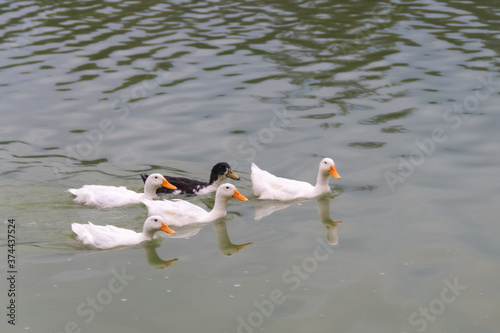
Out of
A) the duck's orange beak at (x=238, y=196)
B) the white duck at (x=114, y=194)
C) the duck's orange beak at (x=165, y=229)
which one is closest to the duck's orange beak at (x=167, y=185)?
the white duck at (x=114, y=194)

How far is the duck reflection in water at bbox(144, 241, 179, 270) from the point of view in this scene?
11.1 m

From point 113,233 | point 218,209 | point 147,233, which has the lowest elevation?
point 218,209

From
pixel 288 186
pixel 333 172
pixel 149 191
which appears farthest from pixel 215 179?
pixel 333 172

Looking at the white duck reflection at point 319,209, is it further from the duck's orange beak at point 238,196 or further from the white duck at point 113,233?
the white duck at point 113,233

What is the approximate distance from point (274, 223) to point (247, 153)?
3.10 m

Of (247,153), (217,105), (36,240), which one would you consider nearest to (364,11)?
(217,105)

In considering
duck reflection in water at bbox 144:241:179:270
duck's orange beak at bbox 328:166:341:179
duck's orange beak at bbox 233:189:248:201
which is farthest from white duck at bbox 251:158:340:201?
duck reflection in water at bbox 144:241:179:270

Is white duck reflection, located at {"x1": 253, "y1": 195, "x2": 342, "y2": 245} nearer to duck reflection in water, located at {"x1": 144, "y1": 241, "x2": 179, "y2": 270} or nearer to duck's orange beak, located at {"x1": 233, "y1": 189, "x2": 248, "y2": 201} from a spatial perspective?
duck's orange beak, located at {"x1": 233, "y1": 189, "x2": 248, "y2": 201}

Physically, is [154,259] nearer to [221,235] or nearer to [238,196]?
[221,235]

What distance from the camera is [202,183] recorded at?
545 inches

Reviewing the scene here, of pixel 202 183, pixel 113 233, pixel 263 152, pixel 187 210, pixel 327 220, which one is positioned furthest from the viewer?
pixel 263 152

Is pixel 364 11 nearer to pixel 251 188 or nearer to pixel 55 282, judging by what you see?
pixel 251 188

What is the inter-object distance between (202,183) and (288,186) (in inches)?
62.4

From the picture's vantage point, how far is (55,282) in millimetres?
10484
